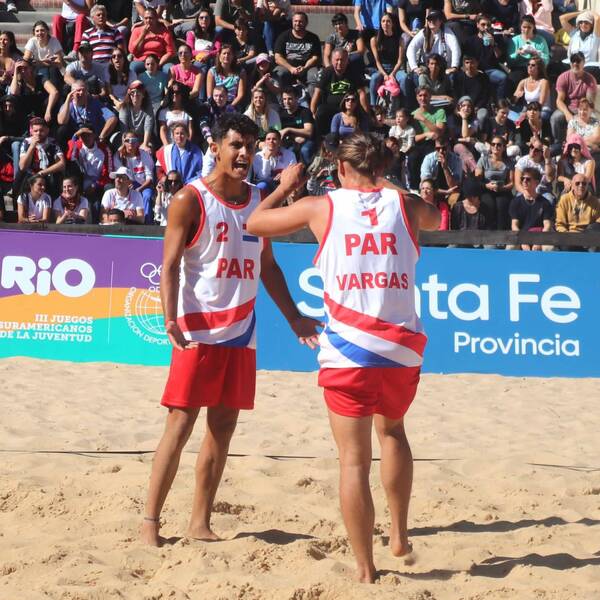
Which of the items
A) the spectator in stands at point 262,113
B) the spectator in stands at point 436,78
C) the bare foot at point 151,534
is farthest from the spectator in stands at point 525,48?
the bare foot at point 151,534

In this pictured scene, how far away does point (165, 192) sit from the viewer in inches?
448

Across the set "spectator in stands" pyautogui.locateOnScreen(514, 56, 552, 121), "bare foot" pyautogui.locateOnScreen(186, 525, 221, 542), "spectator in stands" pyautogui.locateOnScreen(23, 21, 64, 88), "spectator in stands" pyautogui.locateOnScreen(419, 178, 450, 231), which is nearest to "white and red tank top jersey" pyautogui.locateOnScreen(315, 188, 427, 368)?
"bare foot" pyautogui.locateOnScreen(186, 525, 221, 542)

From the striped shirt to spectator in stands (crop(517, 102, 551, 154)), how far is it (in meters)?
5.44

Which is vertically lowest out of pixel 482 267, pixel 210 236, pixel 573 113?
pixel 482 267

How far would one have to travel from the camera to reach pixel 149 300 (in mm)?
9633

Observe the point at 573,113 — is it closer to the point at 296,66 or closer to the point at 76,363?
the point at 296,66

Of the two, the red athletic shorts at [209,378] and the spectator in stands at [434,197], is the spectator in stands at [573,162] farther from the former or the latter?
the red athletic shorts at [209,378]

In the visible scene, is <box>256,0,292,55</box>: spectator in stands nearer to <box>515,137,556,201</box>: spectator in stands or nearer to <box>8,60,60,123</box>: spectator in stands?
<box>8,60,60,123</box>: spectator in stands

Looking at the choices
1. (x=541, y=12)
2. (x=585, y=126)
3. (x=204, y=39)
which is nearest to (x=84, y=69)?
(x=204, y=39)

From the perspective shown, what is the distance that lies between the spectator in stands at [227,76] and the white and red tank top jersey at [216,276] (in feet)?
27.9

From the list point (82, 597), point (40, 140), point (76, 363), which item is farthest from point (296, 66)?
point (82, 597)

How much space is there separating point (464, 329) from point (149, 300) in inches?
116

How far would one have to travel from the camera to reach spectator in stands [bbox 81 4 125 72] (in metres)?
13.6

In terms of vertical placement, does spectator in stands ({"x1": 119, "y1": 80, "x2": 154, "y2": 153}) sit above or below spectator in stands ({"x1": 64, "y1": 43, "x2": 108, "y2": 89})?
below
